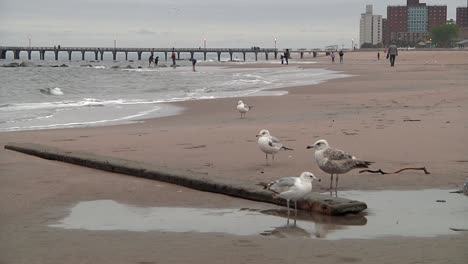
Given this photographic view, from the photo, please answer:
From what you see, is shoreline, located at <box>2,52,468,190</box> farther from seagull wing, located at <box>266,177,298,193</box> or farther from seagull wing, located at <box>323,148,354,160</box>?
seagull wing, located at <box>266,177,298,193</box>

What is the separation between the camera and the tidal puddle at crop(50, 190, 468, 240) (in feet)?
18.3

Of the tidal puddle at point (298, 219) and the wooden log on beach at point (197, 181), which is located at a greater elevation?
the wooden log on beach at point (197, 181)

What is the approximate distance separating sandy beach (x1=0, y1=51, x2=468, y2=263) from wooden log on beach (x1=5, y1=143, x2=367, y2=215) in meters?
0.13

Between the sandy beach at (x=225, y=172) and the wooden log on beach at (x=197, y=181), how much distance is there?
0.13m


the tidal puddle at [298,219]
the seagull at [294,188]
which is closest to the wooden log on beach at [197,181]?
the tidal puddle at [298,219]

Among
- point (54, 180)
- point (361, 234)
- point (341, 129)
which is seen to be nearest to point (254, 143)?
point (341, 129)

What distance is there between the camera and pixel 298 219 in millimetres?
6090

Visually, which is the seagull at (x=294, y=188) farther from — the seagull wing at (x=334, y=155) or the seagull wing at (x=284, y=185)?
the seagull wing at (x=334, y=155)

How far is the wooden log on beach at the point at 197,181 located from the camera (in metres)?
6.16

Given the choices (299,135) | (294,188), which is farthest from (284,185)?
(299,135)

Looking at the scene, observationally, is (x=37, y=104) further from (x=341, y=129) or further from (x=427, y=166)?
(x=427, y=166)

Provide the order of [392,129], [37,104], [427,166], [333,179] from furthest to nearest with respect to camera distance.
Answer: [37,104] → [392,129] → [427,166] → [333,179]

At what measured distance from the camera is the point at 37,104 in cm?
2336

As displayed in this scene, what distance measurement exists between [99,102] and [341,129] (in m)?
13.4
